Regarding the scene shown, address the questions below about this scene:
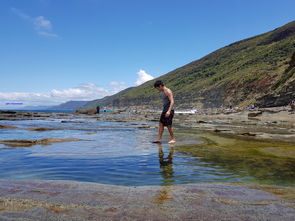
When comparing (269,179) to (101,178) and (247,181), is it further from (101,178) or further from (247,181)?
(101,178)

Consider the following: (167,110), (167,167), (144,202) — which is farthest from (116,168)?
(167,110)

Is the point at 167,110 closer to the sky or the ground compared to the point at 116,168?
closer to the sky

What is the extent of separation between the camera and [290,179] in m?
4.00

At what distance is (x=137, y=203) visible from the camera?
2.65 meters

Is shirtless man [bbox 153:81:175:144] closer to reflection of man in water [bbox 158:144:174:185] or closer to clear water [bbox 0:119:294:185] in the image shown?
reflection of man in water [bbox 158:144:174:185]

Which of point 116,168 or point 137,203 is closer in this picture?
point 137,203

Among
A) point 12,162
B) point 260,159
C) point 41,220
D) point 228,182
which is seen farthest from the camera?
point 260,159

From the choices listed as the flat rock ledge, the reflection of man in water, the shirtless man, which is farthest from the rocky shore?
the shirtless man

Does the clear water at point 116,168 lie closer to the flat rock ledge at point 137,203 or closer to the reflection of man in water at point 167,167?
the reflection of man in water at point 167,167

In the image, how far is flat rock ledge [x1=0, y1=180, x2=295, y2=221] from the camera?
7.52 feet

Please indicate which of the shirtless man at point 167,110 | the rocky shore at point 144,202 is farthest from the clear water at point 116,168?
the shirtless man at point 167,110

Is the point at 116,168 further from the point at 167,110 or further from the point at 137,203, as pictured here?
the point at 167,110

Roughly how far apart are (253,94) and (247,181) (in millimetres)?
81246

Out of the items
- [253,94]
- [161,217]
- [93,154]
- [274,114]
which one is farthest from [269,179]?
[253,94]
